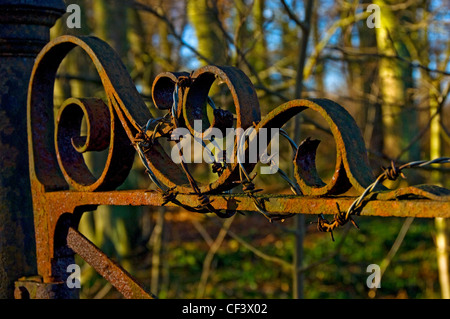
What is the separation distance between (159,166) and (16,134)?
2.09 ft

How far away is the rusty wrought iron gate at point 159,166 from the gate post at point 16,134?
0.22 ft

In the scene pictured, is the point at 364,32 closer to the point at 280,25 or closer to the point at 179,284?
the point at 280,25

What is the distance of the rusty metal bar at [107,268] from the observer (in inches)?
56.1

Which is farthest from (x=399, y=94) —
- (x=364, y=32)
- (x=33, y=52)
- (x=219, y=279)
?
(x=33, y=52)

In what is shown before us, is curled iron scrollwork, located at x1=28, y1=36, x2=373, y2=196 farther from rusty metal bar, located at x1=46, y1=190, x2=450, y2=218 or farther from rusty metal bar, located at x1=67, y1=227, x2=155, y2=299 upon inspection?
rusty metal bar, located at x1=67, y1=227, x2=155, y2=299

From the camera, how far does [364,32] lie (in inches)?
389

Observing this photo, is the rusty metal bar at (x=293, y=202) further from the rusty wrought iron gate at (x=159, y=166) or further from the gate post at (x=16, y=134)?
the gate post at (x=16, y=134)

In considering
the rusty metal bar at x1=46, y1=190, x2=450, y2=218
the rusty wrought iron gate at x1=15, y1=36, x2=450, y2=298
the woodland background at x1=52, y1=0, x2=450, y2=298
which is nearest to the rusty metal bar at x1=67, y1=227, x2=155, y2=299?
the rusty wrought iron gate at x1=15, y1=36, x2=450, y2=298

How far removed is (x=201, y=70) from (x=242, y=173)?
238 mm

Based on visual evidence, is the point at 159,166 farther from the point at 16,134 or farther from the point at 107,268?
the point at 16,134

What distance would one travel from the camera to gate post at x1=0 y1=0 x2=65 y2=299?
176 centimetres

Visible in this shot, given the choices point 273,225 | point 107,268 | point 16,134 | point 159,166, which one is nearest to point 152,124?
point 159,166

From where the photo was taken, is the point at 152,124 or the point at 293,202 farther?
the point at 152,124

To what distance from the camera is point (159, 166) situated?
1.40 m
